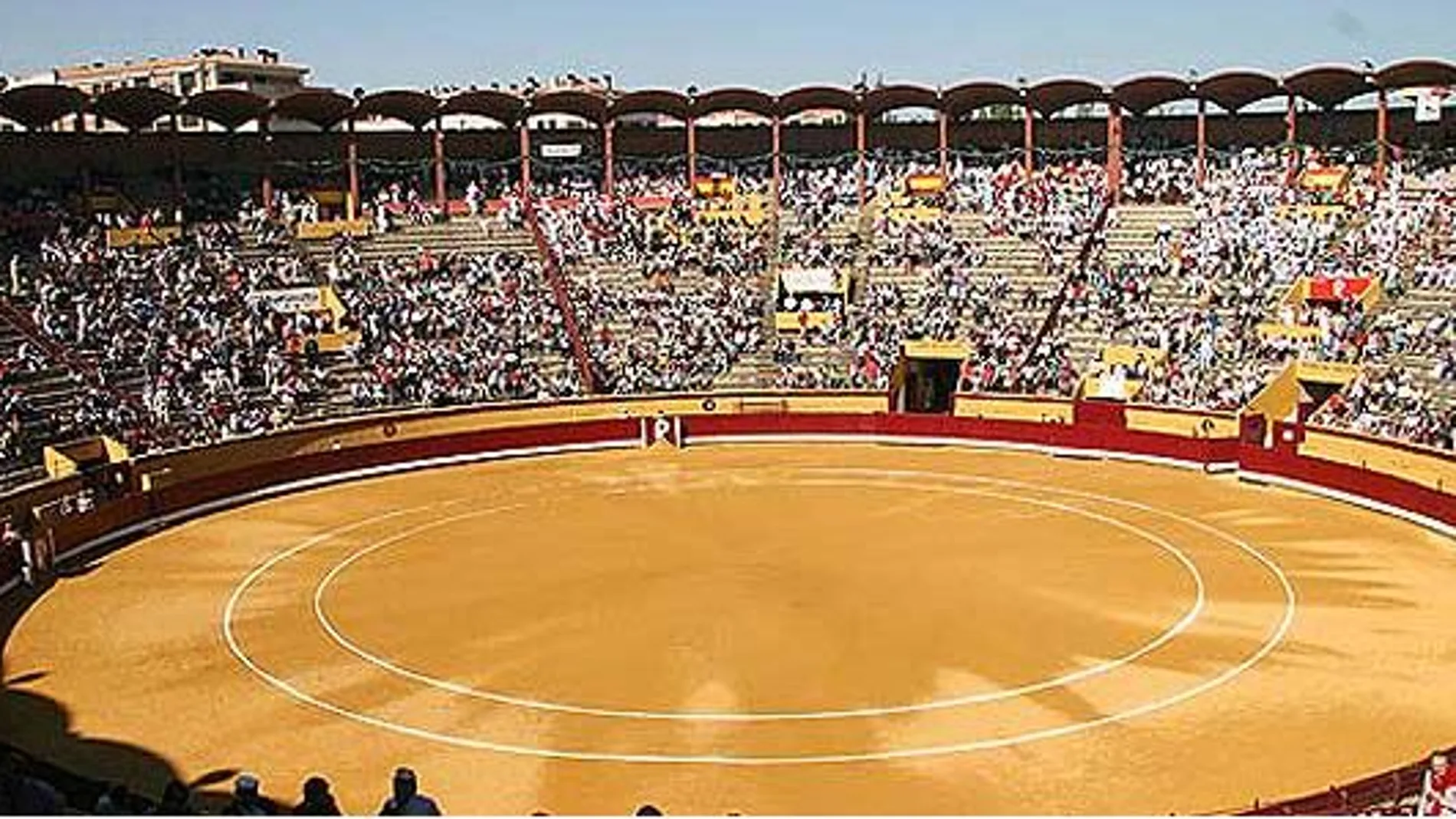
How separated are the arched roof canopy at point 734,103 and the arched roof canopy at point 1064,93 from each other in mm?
10052

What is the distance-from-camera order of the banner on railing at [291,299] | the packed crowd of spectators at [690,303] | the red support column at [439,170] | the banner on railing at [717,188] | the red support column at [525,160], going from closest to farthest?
the packed crowd of spectators at [690,303]
the banner on railing at [291,299]
the red support column at [439,170]
the red support column at [525,160]
the banner on railing at [717,188]

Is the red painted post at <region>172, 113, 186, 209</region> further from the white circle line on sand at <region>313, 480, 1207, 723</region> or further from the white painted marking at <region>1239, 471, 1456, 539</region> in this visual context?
the white painted marking at <region>1239, 471, 1456, 539</region>

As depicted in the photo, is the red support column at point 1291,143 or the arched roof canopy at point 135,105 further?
the red support column at point 1291,143

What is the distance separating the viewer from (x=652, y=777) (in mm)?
18312

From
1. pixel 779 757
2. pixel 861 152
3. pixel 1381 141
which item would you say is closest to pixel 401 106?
pixel 861 152

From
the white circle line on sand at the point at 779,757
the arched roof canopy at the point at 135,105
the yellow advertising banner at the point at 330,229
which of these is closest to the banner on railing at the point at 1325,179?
the white circle line on sand at the point at 779,757

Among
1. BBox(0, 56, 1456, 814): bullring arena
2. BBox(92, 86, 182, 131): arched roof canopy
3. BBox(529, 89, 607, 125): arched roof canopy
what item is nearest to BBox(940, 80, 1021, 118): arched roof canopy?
BBox(0, 56, 1456, 814): bullring arena

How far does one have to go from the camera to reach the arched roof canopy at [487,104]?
54750 mm

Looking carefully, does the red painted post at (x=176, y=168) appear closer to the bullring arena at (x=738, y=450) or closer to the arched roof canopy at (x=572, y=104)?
the bullring arena at (x=738, y=450)

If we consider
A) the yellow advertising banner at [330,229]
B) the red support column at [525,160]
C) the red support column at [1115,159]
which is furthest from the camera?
the red support column at [525,160]

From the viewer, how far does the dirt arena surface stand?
60.6 feet

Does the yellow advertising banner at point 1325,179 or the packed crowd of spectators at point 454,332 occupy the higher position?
the yellow advertising banner at point 1325,179

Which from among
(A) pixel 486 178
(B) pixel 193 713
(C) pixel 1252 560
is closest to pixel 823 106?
(A) pixel 486 178

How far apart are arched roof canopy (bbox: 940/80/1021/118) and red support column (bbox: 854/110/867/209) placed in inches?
127
